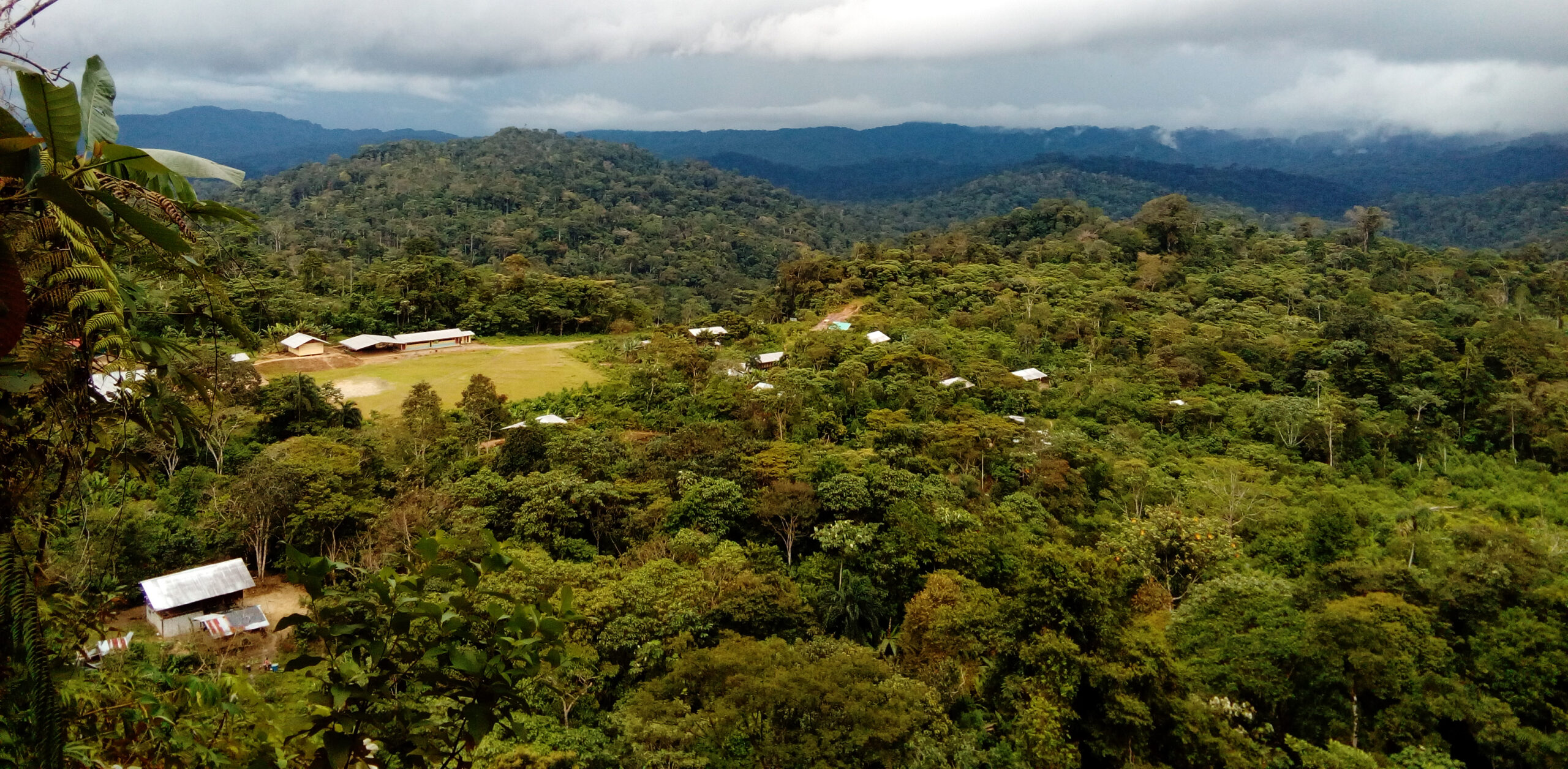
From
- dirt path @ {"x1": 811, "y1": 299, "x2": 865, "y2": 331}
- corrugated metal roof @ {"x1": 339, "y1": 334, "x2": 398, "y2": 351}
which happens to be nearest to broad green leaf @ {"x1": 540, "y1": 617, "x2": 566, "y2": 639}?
dirt path @ {"x1": 811, "y1": 299, "x2": 865, "y2": 331}

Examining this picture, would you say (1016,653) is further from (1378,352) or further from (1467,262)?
(1467,262)

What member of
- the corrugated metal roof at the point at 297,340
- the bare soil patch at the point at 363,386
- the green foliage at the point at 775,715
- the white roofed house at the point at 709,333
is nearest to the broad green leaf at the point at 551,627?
the green foliage at the point at 775,715

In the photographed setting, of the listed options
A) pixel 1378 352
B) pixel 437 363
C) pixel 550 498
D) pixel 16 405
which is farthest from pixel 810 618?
pixel 1378 352

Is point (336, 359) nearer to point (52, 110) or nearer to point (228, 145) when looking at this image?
point (52, 110)

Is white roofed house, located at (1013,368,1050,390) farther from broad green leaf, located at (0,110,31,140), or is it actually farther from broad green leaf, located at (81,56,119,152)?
broad green leaf, located at (0,110,31,140)

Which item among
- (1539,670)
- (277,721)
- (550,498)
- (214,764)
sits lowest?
(1539,670)

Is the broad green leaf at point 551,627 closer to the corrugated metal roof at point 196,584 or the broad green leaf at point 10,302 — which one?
the broad green leaf at point 10,302

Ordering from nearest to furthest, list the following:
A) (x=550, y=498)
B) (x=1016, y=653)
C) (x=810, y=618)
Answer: (x=1016, y=653) < (x=810, y=618) < (x=550, y=498)
